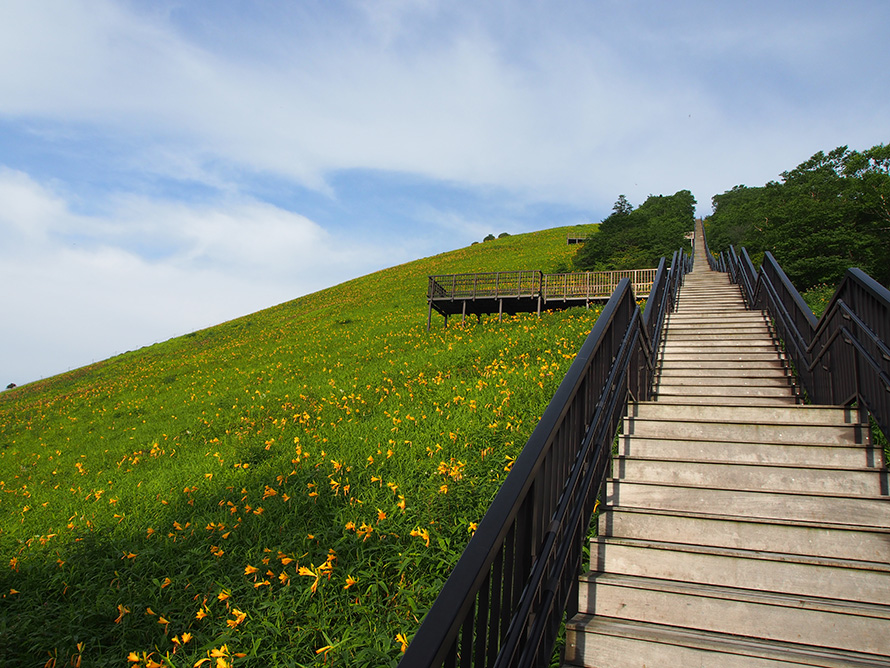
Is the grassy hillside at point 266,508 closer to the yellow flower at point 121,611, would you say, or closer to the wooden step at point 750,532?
the yellow flower at point 121,611

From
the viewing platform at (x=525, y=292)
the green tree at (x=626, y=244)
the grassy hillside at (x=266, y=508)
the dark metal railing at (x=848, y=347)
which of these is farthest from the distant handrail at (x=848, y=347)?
the green tree at (x=626, y=244)

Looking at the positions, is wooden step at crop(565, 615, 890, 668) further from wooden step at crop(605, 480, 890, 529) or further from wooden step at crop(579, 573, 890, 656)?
wooden step at crop(605, 480, 890, 529)

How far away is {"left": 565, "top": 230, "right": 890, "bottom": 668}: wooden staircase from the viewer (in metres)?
2.47

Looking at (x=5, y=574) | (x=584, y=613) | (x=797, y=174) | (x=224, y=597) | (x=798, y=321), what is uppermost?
(x=797, y=174)

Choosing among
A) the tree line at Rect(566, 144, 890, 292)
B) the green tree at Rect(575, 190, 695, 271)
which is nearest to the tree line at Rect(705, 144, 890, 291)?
the tree line at Rect(566, 144, 890, 292)

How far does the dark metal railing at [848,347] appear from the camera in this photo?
11.9 feet

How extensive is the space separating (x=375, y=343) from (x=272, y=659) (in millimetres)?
13526

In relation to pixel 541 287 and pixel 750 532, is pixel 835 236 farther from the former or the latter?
pixel 750 532

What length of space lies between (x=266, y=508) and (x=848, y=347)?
5.33m

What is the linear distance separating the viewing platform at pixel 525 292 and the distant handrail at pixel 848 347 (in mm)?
11569

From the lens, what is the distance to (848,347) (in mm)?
4309

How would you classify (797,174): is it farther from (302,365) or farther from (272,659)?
(272,659)

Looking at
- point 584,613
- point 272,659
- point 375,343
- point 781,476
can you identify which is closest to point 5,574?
point 272,659

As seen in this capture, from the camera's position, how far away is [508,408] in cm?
686
